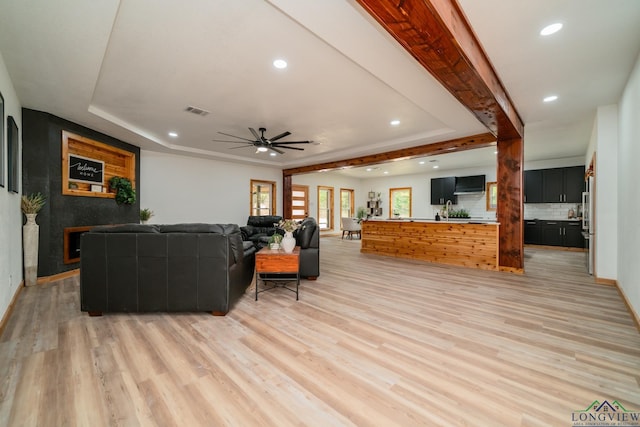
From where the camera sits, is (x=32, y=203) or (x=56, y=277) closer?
(x=32, y=203)

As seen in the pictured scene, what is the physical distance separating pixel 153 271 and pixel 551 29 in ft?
14.3

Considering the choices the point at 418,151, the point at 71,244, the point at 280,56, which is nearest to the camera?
the point at 280,56

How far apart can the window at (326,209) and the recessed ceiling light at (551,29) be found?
9418 mm

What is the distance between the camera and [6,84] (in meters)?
2.93

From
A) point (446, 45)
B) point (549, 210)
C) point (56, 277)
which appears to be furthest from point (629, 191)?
point (56, 277)

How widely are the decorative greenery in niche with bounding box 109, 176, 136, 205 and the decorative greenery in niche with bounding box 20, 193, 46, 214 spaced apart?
1.44 metres

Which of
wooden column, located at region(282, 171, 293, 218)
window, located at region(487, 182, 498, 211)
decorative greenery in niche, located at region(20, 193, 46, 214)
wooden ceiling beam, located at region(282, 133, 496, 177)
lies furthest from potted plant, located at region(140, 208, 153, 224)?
window, located at region(487, 182, 498, 211)

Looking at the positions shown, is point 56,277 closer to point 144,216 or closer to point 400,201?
point 144,216

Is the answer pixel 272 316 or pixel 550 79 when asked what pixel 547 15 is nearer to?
pixel 550 79

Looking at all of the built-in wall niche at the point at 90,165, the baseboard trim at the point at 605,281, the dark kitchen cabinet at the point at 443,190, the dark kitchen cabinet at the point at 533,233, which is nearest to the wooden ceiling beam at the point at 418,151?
the baseboard trim at the point at 605,281

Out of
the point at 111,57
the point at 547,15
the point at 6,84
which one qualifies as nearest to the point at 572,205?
the point at 547,15

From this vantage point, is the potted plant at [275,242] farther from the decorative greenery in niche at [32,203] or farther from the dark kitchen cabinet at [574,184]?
the dark kitchen cabinet at [574,184]

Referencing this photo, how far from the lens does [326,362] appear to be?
202 centimetres

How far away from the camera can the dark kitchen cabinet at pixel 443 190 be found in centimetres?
968
